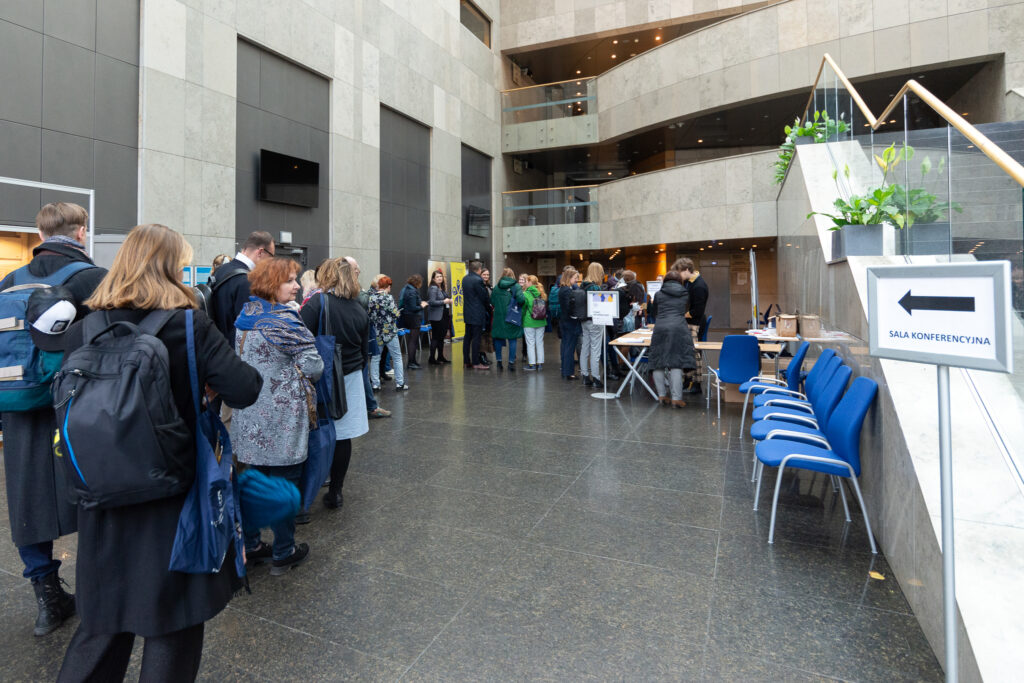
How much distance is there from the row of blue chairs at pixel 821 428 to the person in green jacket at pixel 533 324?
5165mm

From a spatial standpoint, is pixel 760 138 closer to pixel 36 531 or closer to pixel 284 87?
pixel 284 87

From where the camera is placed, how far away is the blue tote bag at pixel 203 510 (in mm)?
1563

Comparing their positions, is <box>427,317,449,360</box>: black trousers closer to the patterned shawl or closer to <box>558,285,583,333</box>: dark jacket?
<box>558,285,583,333</box>: dark jacket

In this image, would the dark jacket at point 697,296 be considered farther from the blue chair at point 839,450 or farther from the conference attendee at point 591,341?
the blue chair at point 839,450

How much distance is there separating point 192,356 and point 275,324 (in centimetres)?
108

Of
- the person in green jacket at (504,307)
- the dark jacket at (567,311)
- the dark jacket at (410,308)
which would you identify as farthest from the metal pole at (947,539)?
the dark jacket at (410,308)

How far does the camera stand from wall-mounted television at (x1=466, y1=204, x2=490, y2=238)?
55.6 feet

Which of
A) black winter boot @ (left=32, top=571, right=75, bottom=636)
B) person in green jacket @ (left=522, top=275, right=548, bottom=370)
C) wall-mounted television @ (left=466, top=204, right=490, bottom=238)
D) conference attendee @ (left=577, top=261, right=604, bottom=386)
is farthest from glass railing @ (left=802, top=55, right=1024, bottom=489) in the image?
wall-mounted television @ (left=466, top=204, right=490, bottom=238)

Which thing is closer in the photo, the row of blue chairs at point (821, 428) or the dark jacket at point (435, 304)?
the row of blue chairs at point (821, 428)

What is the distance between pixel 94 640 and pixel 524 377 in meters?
7.80

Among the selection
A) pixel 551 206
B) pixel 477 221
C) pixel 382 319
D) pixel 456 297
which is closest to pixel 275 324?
pixel 382 319

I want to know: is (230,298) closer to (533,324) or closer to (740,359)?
(740,359)

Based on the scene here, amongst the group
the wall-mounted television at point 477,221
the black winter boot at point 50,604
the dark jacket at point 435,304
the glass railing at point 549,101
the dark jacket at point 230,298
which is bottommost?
the black winter boot at point 50,604

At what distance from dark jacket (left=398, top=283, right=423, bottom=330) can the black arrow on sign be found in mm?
8296
